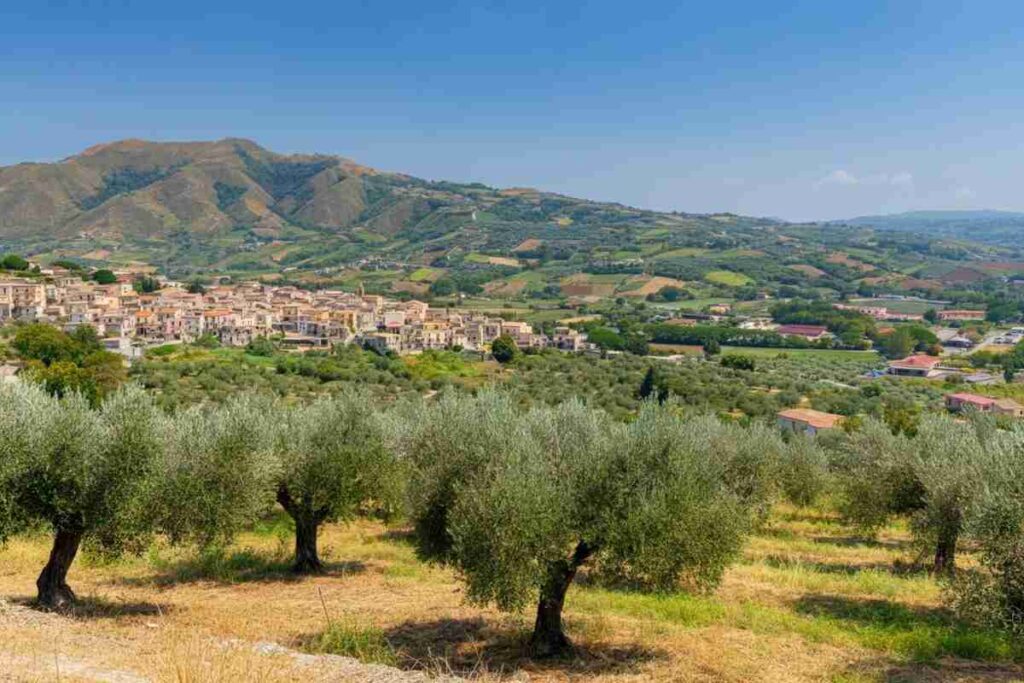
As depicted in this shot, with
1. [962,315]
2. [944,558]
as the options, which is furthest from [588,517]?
[962,315]

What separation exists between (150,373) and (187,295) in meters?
55.2

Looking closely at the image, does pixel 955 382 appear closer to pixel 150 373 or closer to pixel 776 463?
pixel 776 463

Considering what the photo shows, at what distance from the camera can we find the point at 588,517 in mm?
11836

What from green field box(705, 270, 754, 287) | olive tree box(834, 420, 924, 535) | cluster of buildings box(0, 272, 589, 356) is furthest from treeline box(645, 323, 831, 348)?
olive tree box(834, 420, 924, 535)

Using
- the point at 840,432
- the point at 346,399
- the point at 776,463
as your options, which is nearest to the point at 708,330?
the point at 840,432

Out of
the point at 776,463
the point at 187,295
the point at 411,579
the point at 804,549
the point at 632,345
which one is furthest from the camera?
the point at 187,295

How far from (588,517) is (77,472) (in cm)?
876

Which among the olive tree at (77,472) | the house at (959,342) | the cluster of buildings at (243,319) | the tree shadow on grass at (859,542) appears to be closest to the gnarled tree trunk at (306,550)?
the olive tree at (77,472)

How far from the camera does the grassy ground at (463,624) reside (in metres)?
11.1

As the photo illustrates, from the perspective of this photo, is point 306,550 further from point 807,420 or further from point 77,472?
point 807,420

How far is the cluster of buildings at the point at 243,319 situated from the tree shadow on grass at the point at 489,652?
223 ft

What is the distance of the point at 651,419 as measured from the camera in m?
12.8

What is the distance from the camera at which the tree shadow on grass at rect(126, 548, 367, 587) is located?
17125 millimetres

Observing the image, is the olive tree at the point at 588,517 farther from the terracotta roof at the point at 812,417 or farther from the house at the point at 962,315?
the house at the point at 962,315
